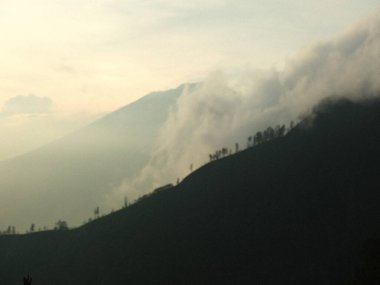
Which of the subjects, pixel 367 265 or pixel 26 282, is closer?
pixel 26 282

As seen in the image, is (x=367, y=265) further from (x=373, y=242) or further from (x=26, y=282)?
(x=26, y=282)

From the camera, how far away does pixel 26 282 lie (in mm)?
32125

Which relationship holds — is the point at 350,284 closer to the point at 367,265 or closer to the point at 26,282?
the point at 367,265

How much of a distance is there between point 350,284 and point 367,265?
5393 mm

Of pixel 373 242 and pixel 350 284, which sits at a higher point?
pixel 373 242

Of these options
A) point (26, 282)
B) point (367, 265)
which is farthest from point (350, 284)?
point (26, 282)

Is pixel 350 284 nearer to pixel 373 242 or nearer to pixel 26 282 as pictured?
pixel 373 242

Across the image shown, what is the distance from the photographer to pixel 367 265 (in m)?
110

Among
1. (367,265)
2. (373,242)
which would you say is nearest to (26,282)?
(367,265)

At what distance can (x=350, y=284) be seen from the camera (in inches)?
4419

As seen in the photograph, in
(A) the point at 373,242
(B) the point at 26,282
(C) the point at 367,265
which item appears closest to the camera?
(B) the point at 26,282

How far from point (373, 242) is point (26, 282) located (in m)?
99.6

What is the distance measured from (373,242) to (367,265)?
30.2 ft

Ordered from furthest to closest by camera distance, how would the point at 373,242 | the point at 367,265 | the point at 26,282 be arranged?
the point at 373,242 → the point at 367,265 → the point at 26,282
